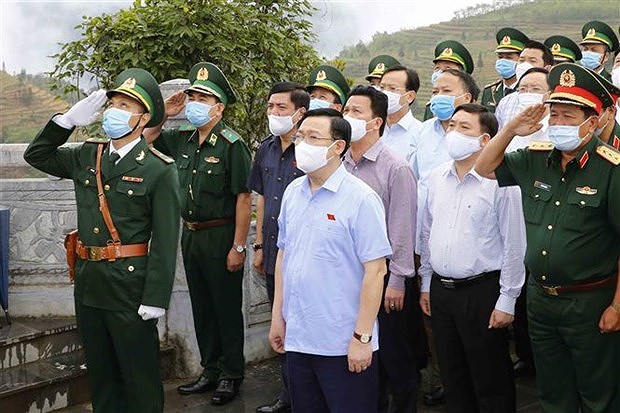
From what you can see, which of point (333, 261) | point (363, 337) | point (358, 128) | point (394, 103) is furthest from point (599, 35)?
point (363, 337)

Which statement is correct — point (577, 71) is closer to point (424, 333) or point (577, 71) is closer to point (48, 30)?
point (424, 333)

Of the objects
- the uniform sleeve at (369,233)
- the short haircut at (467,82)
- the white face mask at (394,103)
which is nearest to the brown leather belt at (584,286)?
the uniform sleeve at (369,233)

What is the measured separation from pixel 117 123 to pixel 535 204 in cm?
205

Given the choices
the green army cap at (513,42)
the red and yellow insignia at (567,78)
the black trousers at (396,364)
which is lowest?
the black trousers at (396,364)

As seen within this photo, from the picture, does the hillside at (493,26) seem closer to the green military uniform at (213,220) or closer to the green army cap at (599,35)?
the green army cap at (599,35)

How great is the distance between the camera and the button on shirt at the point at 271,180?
4805 mm

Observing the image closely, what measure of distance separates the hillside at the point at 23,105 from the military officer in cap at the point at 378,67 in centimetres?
284

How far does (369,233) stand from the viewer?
333 cm

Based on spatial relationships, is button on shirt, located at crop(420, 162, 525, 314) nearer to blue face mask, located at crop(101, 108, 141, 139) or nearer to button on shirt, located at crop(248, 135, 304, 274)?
button on shirt, located at crop(248, 135, 304, 274)

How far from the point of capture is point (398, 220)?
4230mm

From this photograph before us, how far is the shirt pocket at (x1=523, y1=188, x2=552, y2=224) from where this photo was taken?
3.68 m

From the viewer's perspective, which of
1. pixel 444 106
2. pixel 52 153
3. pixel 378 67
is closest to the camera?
pixel 52 153

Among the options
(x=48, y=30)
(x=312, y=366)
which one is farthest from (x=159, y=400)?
(x=48, y=30)

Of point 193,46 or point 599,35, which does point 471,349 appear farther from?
point 599,35
